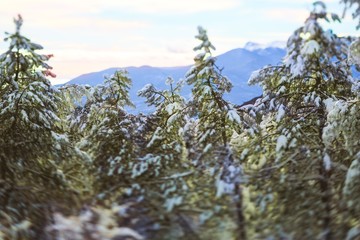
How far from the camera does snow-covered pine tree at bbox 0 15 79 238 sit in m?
5.26

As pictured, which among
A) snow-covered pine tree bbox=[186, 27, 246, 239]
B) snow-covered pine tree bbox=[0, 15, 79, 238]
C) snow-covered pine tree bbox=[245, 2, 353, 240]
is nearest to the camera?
snow-covered pine tree bbox=[245, 2, 353, 240]

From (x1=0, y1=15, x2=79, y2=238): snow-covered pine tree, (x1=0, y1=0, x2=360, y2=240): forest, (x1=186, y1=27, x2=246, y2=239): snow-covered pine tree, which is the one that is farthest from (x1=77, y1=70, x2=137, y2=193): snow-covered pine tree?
(x1=186, y1=27, x2=246, y2=239): snow-covered pine tree

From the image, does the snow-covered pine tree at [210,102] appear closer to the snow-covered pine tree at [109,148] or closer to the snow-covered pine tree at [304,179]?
the snow-covered pine tree at [109,148]

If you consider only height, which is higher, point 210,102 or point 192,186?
point 210,102

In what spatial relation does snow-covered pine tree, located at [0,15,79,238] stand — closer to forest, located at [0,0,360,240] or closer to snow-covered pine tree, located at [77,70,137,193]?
forest, located at [0,0,360,240]

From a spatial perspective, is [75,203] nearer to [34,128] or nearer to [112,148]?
[112,148]

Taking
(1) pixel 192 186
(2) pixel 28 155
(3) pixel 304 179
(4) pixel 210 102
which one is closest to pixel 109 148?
(2) pixel 28 155

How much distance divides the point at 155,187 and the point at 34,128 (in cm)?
485

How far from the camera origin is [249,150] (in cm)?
718

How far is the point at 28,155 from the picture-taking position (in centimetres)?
707

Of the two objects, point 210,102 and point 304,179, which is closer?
point 304,179

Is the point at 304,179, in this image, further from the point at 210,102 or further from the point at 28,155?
the point at 210,102

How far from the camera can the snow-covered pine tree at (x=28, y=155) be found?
5.26 meters

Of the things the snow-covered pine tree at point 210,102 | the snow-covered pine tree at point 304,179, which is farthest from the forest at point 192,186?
the snow-covered pine tree at point 210,102
